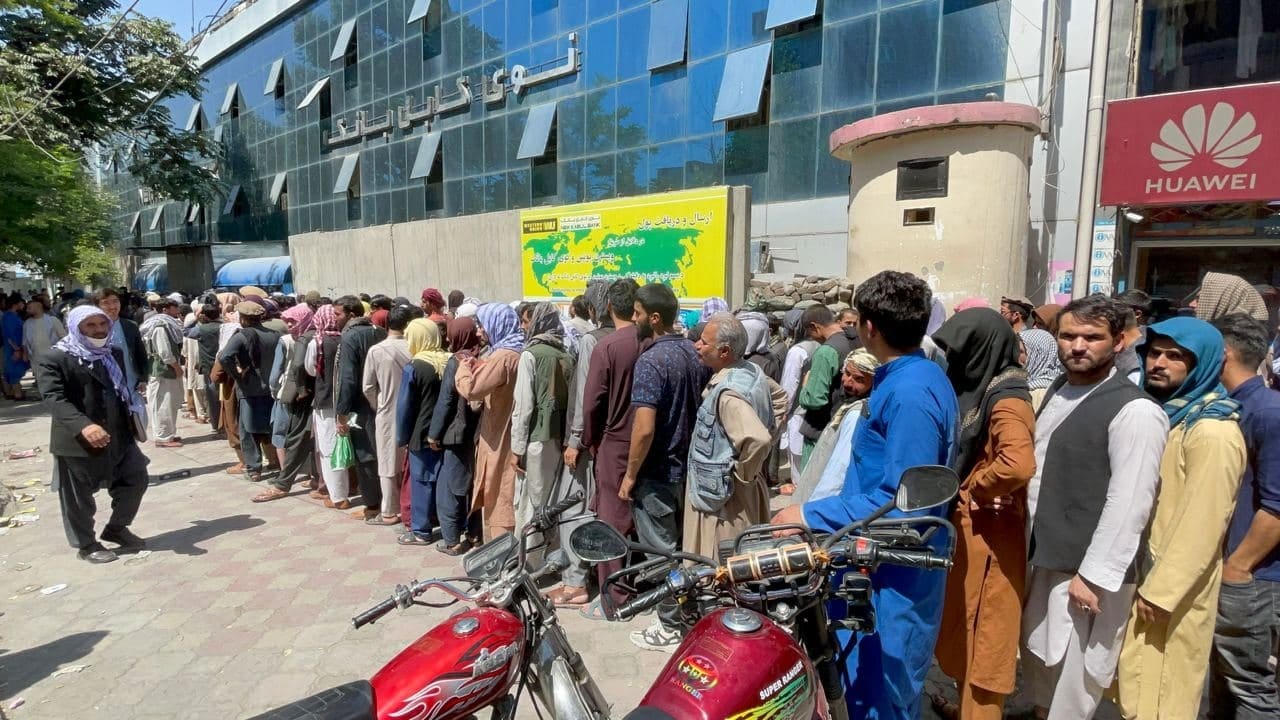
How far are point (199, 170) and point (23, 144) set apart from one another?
1618 centimetres

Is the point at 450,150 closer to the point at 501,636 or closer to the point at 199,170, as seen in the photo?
the point at 199,170

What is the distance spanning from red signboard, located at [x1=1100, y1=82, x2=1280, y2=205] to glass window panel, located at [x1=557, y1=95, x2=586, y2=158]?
11.7m

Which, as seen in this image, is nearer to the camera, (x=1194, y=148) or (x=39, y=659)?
(x=39, y=659)

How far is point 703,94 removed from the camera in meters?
14.6

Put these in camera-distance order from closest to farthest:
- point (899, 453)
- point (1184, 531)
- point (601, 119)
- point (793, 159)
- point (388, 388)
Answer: point (899, 453), point (1184, 531), point (388, 388), point (793, 159), point (601, 119)

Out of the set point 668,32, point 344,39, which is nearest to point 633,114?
point 668,32

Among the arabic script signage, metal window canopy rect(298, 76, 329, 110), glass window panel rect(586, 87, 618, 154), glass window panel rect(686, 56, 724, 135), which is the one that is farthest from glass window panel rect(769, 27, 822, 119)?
metal window canopy rect(298, 76, 329, 110)

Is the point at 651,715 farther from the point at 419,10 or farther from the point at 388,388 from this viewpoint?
the point at 419,10

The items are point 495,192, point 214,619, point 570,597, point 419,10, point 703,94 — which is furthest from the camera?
→ point 419,10

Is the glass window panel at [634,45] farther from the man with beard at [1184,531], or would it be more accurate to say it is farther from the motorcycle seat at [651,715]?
the motorcycle seat at [651,715]

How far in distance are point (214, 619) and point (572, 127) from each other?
15393 mm

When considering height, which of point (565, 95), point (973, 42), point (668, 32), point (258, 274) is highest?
point (668, 32)

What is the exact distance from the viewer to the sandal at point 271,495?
6247mm

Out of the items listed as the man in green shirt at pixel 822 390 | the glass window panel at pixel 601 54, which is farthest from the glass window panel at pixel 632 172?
the man in green shirt at pixel 822 390
